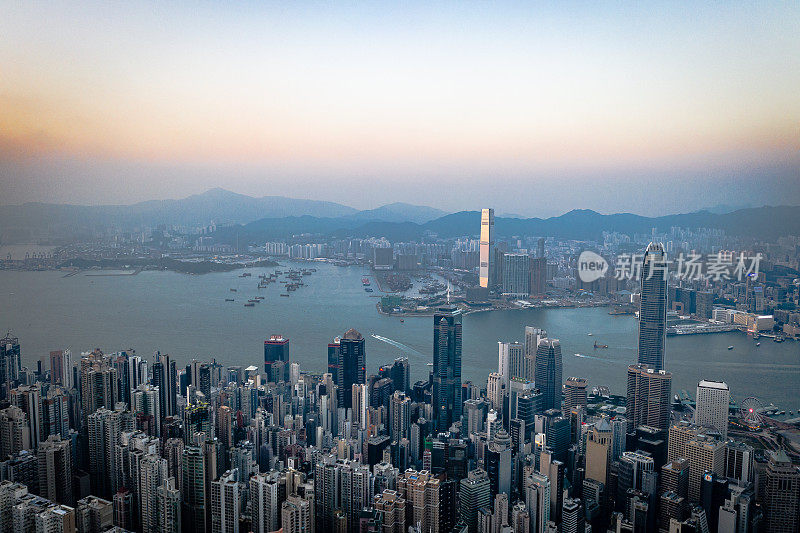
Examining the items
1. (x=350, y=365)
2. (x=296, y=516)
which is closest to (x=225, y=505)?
(x=296, y=516)

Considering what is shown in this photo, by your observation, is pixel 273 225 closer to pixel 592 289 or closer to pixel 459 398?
pixel 459 398

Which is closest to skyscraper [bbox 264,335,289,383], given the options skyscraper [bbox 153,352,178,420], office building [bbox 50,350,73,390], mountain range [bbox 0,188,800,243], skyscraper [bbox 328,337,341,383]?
skyscraper [bbox 328,337,341,383]

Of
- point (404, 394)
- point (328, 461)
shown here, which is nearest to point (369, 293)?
point (404, 394)

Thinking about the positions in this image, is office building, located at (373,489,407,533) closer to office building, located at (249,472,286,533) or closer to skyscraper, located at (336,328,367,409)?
office building, located at (249,472,286,533)

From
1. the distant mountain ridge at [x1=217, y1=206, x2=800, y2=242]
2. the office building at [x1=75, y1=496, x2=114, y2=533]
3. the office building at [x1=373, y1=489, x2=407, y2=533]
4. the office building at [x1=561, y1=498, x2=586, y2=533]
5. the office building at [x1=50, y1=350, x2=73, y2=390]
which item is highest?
the distant mountain ridge at [x1=217, y1=206, x2=800, y2=242]

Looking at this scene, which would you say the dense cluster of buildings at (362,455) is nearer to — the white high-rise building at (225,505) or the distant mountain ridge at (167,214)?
the white high-rise building at (225,505)

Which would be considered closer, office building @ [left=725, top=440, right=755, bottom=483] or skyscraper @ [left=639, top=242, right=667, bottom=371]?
office building @ [left=725, top=440, right=755, bottom=483]

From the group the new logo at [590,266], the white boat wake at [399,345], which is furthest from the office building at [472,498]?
the new logo at [590,266]
